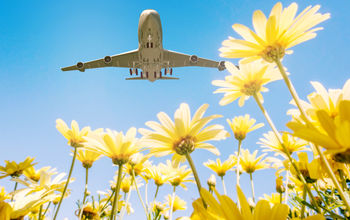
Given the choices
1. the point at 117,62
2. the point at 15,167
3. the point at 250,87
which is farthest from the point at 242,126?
the point at 117,62

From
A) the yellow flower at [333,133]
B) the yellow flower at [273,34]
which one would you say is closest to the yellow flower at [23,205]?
the yellow flower at [333,133]

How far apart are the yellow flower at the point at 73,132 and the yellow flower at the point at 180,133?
601mm

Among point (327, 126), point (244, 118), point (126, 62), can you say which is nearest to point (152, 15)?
point (126, 62)

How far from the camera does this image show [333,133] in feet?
1.08

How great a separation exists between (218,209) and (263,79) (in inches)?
26.9

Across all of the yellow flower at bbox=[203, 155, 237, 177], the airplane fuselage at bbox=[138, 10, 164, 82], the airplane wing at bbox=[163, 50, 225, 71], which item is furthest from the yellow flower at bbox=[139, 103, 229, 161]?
the airplane wing at bbox=[163, 50, 225, 71]

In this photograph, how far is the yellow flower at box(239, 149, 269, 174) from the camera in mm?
1532

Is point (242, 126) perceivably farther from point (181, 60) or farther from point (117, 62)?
point (117, 62)

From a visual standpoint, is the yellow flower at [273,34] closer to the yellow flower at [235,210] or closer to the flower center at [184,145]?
the flower center at [184,145]

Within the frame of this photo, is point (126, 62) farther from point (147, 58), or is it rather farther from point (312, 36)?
point (312, 36)

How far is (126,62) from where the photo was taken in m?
16.2

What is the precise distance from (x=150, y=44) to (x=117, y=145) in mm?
14207

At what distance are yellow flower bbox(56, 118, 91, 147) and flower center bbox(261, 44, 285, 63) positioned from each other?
92cm

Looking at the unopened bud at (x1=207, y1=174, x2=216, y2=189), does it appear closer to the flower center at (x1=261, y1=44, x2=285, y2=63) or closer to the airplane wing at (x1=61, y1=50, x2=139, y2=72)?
the flower center at (x1=261, y1=44, x2=285, y2=63)
